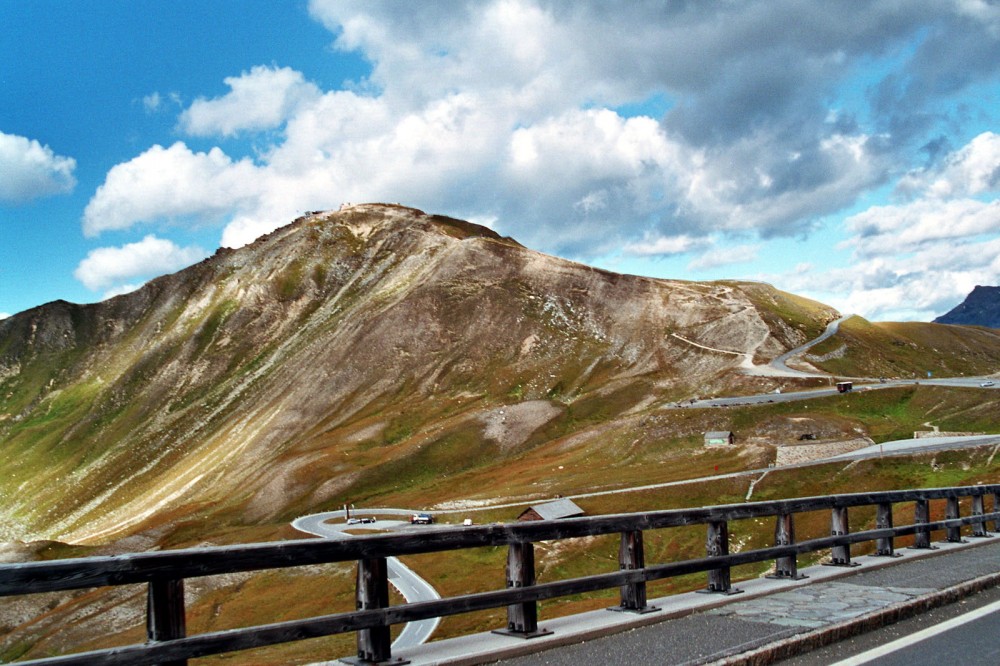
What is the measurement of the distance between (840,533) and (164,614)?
44.9ft

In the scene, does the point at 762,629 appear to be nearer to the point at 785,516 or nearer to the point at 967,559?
the point at 785,516

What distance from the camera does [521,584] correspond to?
10867mm

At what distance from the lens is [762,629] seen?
11289mm

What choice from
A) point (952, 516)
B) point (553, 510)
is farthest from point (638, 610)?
point (553, 510)

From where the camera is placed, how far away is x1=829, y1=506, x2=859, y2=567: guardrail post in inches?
671

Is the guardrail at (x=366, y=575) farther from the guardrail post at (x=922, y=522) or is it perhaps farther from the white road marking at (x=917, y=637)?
the guardrail post at (x=922, y=522)

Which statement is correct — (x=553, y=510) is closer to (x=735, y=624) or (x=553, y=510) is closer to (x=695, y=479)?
(x=695, y=479)

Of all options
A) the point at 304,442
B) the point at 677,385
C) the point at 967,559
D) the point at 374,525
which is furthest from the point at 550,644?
the point at 304,442

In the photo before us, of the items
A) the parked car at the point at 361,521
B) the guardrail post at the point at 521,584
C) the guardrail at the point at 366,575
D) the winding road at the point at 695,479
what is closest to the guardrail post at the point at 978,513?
the guardrail at the point at 366,575

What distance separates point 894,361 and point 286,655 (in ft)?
482

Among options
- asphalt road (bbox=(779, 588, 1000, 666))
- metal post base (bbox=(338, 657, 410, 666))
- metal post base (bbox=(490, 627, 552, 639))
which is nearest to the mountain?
asphalt road (bbox=(779, 588, 1000, 666))

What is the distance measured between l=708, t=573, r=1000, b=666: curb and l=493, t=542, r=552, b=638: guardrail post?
8.25 ft

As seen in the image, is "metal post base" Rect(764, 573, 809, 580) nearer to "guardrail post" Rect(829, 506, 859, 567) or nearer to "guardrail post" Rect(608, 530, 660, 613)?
"guardrail post" Rect(829, 506, 859, 567)

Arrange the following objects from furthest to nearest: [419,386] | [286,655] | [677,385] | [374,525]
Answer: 1. [419,386]
2. [677,385]
3. [374,525]
4. [286,655]
